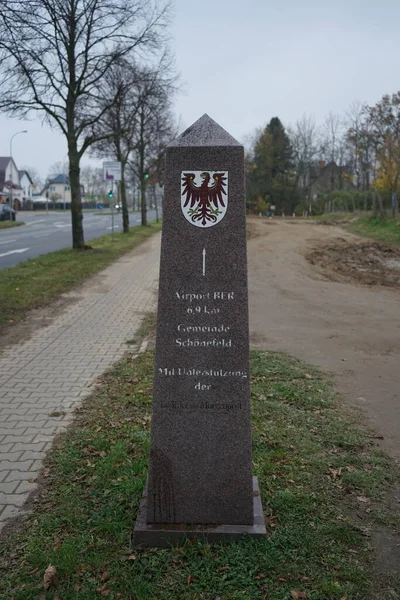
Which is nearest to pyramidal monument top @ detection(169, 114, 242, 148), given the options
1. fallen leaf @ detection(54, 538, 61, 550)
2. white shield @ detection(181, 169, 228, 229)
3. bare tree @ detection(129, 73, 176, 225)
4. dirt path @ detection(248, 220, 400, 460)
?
white shield @ detection(181, 169, 228, 229)

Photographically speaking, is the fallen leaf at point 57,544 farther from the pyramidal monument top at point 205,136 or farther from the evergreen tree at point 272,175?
the evergreen tree at point 272,175

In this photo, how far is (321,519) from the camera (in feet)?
12.4

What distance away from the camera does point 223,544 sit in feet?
11.5

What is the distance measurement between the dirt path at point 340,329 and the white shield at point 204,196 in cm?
270

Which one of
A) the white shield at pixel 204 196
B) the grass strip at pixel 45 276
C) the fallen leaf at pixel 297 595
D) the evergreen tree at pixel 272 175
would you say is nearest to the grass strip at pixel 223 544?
the fallen leaf at pixel 297 595

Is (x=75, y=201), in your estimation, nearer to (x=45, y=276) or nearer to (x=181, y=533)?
(x=45, y=276)

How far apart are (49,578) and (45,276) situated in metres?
13.0

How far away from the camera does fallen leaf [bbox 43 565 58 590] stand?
3160 millimetres

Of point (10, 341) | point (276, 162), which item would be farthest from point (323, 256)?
point (276, 162)

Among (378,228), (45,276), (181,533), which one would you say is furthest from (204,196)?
(378,228)

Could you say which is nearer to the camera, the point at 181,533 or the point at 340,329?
the point at 181,533

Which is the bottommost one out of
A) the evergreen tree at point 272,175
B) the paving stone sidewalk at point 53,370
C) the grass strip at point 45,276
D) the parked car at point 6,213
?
the paving stone sidewalk at point 53,370

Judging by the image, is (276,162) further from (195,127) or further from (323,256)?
(195,127)

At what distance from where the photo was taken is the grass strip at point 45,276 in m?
11.7
